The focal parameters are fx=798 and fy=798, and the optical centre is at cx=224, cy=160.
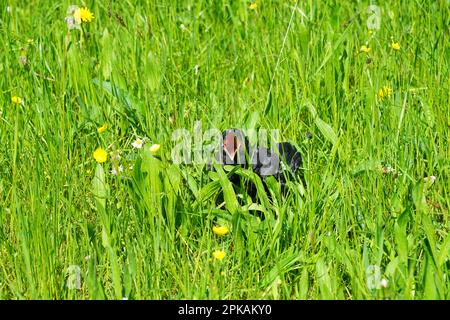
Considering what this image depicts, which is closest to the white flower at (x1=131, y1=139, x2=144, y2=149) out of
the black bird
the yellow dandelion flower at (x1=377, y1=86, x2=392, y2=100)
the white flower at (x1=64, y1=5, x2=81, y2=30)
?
the black bird

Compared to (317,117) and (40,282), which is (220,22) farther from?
(40,282)

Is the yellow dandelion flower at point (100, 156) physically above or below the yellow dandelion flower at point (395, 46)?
below

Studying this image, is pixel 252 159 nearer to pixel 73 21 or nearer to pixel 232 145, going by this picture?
pixel 232 145

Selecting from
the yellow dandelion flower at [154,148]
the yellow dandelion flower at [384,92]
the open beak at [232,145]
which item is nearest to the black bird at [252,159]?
the open beak at [232,145]

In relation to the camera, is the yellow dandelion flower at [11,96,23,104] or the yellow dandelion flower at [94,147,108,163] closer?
the yellow dandelion flower at [94,147,108,163]

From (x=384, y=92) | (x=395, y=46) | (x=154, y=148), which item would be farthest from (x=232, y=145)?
(x=395, y=46)

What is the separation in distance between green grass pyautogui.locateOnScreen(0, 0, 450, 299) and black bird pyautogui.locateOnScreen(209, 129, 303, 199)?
6 centimetres

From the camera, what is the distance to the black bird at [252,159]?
2455mm

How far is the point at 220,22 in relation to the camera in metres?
3.69

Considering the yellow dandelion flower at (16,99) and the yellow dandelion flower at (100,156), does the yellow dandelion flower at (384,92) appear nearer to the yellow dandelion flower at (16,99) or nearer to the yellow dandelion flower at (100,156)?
the yellow dandelion flower at (100,156)

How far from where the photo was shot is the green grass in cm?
215

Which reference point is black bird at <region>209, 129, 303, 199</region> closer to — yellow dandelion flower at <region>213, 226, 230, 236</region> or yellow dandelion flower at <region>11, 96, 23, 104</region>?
yellow dandelion flower at <region>213, 226, 230, 236</region>
